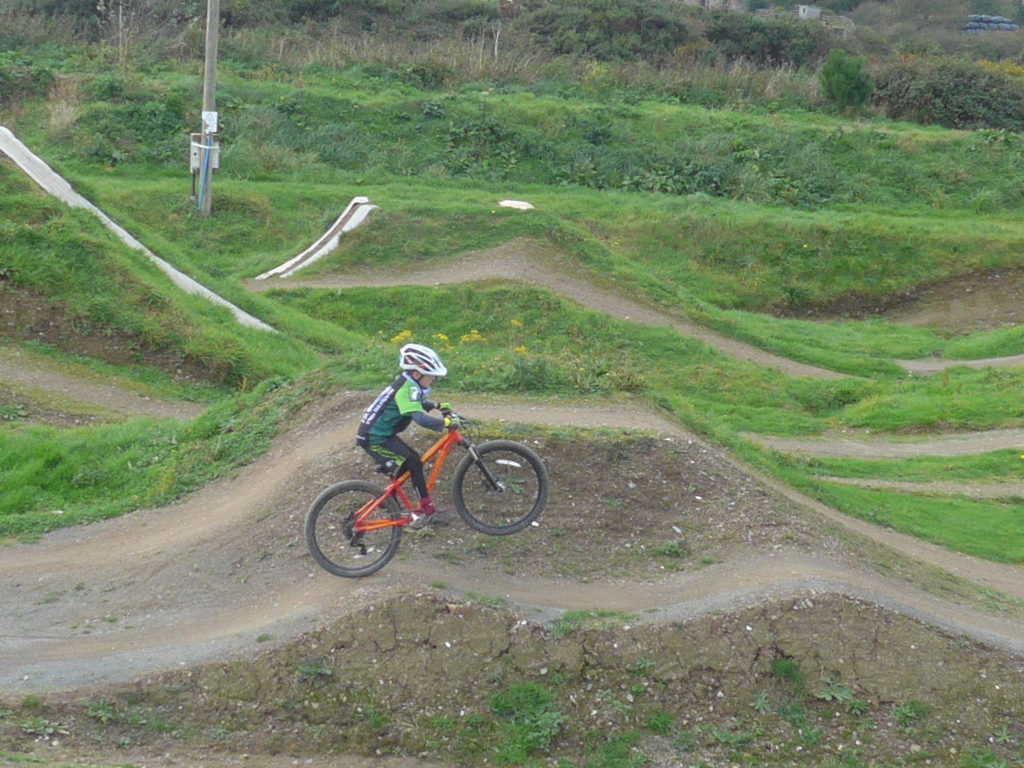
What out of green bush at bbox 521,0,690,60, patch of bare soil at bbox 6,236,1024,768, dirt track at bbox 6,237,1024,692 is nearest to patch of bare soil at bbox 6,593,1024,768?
patch of bare soil at bbox 6,236,1024,768

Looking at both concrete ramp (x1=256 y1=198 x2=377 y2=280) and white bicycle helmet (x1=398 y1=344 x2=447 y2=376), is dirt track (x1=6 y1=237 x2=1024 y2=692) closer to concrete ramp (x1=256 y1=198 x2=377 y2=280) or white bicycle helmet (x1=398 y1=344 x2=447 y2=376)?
white bicycle helmet (x1=398 y1=344 x2=447 y2=376)

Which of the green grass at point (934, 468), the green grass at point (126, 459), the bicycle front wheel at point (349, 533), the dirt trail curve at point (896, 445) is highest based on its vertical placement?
the bicycle front wheel at point (349, 533)

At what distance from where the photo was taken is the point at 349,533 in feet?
26.9

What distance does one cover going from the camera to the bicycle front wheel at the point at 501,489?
338 inches

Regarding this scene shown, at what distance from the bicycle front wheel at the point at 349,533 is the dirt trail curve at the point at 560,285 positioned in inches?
532

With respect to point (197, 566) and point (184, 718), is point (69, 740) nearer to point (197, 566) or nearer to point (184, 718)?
point (184, 718)

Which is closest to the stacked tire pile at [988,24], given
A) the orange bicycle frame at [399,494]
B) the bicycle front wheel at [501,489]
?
the bicycle front wheel at [501,489]

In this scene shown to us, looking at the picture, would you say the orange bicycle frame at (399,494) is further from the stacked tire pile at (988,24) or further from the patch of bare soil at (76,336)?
the stacked tire pile at (988,24)

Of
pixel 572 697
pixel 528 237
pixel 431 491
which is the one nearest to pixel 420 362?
pixel 431 491

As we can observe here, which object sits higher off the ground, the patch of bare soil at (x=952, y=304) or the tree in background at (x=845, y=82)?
the tree in background at (x=845, y=82)

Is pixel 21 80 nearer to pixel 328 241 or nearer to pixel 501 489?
pixel 328 241

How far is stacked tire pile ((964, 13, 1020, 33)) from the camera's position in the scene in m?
73.0

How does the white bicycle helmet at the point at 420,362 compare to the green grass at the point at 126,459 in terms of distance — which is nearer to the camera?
Answer: the white bicycle helmet at the point at 420,362

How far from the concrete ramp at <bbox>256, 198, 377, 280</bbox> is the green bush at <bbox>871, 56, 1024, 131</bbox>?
22510 mm
